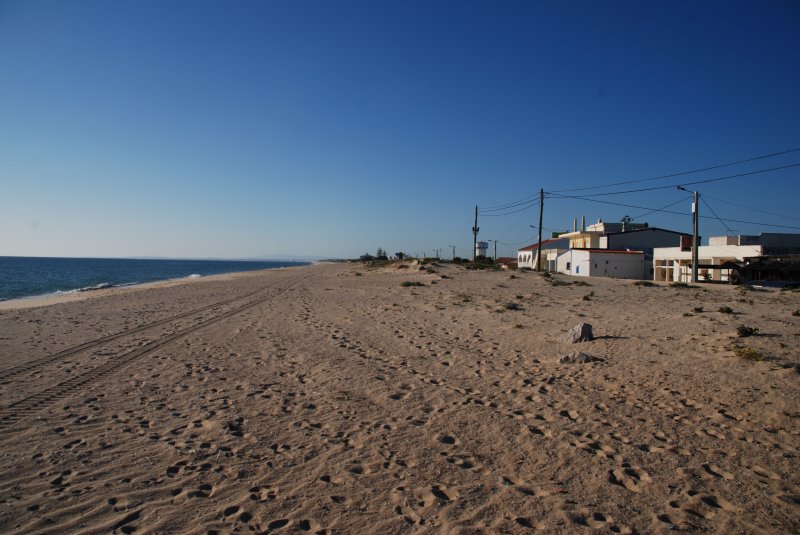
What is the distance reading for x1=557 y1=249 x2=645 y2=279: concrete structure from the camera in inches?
1757

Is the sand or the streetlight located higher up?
the streetlight

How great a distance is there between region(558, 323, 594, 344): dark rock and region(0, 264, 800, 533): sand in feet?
0.97

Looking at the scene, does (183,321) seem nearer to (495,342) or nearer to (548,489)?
(495,342)

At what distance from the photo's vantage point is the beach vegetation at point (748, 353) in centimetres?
848

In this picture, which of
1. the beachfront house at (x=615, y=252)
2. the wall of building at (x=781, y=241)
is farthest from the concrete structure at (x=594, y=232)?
the wall of building at (x=781, y=241)

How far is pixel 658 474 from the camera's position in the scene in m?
4.99

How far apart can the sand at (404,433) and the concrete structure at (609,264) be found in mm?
33031

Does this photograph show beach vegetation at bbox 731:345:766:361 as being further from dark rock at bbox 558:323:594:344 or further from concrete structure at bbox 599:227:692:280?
concrete structure at bbox 599:227:692:280

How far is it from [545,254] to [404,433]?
2327 inches

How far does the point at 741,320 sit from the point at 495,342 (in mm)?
7162

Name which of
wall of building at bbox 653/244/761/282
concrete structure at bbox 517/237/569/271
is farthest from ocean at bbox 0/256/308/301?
Result: wall of building at bbox 653/244/761/282

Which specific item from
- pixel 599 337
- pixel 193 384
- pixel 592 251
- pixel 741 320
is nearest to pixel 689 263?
pixel 592 251

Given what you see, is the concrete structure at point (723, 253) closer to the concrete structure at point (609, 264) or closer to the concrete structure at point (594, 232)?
the concrete structure at point (609, 264)

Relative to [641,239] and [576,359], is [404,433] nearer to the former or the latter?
[576,359]
